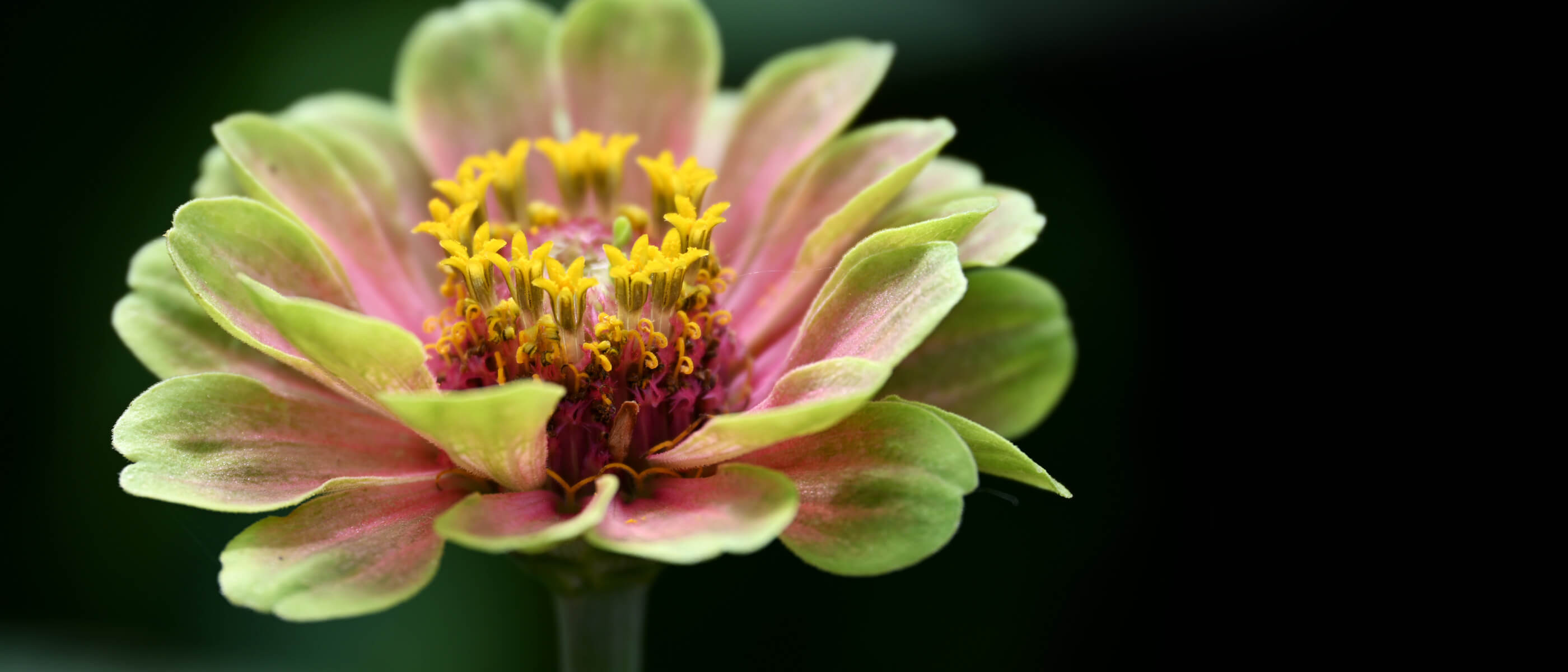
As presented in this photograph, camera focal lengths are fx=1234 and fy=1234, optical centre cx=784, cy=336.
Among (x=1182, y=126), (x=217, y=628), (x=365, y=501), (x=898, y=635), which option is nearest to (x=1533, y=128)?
(x=1182, y=126)

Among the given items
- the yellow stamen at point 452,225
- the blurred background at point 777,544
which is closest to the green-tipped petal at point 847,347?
the yellow stamen at point 452,225

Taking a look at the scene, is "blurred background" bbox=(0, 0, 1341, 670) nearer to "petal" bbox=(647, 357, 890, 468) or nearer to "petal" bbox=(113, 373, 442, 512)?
"petal" bbox=(113, 373, 442, 512)

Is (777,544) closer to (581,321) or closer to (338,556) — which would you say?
(581,321)

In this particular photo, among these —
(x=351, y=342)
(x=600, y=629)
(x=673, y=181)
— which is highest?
(x=673, y=181)

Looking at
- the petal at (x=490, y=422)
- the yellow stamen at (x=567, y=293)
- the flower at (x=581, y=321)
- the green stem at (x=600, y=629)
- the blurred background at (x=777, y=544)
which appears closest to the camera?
the petal at (x=490, y=422)

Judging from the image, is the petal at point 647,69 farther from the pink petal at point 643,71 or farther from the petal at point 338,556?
the petal at point 338,556

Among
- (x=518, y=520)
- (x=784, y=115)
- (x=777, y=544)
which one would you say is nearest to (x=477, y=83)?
(x=784, y=115)

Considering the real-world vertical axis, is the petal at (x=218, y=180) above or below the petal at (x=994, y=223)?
above
